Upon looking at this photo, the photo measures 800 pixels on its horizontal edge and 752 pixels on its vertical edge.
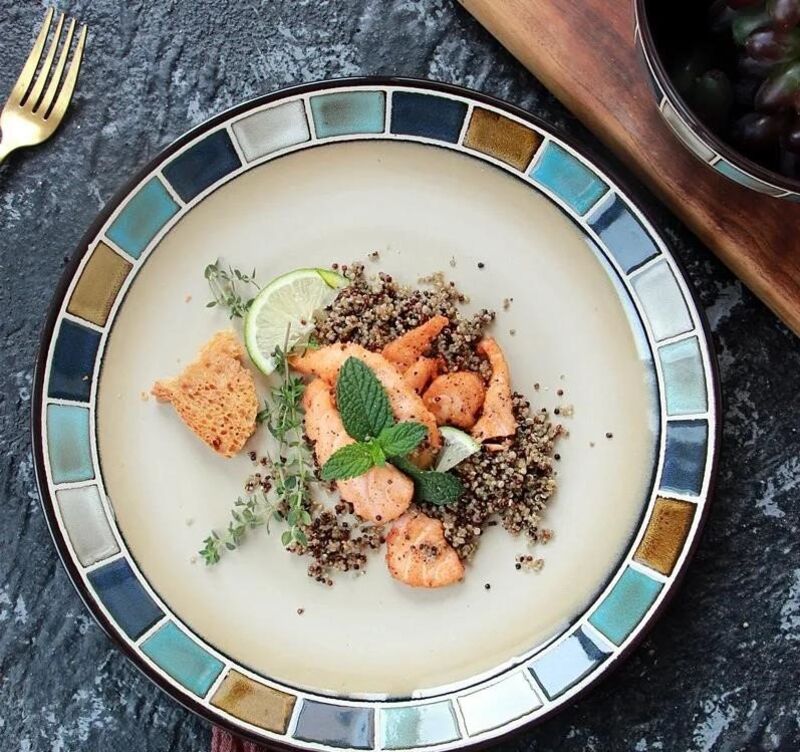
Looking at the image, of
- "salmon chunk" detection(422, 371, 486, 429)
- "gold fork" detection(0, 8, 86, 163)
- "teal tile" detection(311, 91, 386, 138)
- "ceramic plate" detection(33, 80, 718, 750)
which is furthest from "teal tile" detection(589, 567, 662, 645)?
"gold fork" detection(0, 8, 86, 163)

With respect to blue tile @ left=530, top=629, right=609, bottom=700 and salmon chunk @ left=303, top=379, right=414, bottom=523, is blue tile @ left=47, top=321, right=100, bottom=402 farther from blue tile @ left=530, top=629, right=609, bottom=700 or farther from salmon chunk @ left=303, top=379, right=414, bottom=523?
blue tile @ left=530, top=629, right=609, bottom=700

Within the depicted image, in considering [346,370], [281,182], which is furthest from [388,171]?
[346,370]

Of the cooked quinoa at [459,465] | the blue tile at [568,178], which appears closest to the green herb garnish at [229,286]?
the cooked quinoa at [459,465]

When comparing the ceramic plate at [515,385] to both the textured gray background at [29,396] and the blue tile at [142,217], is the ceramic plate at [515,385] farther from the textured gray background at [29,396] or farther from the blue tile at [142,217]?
the textured gray background at [29,396]

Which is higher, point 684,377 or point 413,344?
point 413,344

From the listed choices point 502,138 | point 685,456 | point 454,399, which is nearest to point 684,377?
point 685,456

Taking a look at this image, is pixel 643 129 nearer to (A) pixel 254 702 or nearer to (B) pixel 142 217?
(B) pixel 142 217
